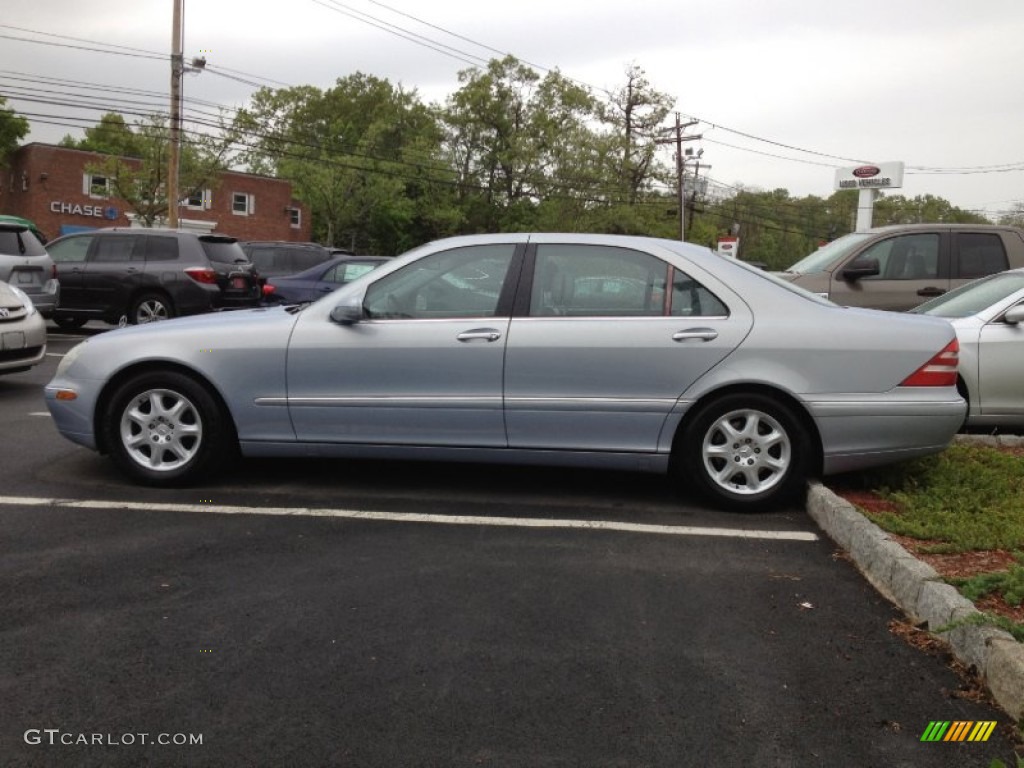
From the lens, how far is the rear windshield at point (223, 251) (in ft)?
46.8

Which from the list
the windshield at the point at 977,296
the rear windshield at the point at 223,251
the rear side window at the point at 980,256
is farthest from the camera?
the rear windshield at the point at 223,251

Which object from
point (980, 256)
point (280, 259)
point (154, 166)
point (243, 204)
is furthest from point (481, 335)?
point (243, 204)

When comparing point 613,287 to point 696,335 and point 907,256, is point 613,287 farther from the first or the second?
point 907,256

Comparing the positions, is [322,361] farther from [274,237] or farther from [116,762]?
[274,237]

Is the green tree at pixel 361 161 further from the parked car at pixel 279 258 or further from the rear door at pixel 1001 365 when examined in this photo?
the rear door at pixel 1001 365

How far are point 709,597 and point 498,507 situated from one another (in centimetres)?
163

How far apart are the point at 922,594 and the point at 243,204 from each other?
5109cm

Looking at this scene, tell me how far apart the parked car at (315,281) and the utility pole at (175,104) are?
11.3m

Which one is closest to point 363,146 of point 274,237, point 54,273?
point 274,237

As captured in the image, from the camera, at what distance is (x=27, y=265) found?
1205 cm

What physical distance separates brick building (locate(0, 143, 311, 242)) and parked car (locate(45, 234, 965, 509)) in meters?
35.4

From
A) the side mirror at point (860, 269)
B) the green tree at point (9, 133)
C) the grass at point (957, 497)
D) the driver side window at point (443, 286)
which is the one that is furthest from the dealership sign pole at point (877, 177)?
the green tree at point (9, 133)

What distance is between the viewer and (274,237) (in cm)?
5200

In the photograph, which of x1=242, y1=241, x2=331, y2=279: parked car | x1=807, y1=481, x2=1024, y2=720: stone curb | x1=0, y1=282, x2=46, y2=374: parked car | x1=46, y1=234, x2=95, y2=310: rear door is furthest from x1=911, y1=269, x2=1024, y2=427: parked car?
x1=242, y1=241, x2=331, y2=279: parked car
